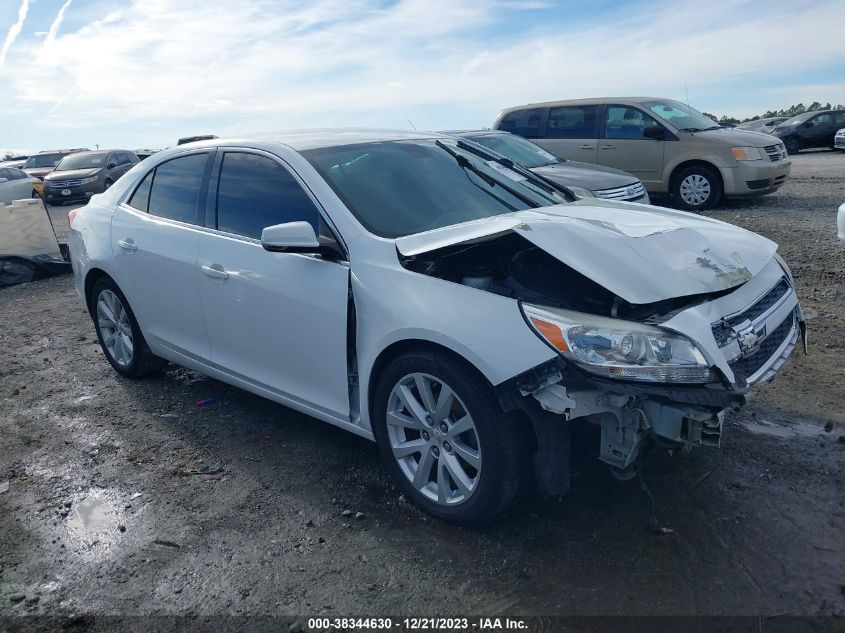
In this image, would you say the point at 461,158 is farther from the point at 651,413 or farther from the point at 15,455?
the point at 15,455

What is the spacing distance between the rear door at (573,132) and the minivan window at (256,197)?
360 inches

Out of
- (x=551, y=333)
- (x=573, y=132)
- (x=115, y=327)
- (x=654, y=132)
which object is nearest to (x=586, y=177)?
(x=654, y=132)

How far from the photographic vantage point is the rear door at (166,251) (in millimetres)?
4504

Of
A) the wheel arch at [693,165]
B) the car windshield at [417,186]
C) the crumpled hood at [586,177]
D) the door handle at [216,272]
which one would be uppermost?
the car windshield at [417,186]

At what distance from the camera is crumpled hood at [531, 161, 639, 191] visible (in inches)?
353

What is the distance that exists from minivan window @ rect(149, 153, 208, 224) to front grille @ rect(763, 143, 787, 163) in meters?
9.97

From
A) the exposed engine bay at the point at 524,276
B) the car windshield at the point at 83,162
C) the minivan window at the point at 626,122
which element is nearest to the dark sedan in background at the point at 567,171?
the minivan window at the point at 626,122

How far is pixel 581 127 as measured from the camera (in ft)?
41.4

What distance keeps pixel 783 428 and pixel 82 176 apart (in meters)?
22.4

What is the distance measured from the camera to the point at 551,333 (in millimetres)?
2898

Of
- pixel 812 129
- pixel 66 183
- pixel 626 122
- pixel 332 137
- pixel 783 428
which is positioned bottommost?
pixel 66 183

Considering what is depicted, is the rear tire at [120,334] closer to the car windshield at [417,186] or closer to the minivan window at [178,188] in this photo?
the minivan window at [178,188]

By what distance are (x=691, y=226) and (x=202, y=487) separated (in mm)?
2889

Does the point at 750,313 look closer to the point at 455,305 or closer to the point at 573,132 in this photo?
the point at 455,305
